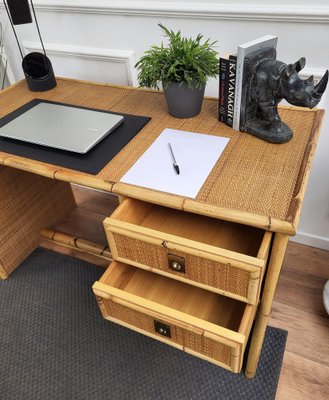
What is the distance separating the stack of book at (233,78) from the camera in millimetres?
788

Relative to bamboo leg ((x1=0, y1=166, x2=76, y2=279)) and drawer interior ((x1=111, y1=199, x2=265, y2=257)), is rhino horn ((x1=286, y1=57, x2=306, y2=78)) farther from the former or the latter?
bamboo leg ((x1=0, y1=166, x2=76, y2=279))

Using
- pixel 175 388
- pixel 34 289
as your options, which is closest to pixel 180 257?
pixel 175 388

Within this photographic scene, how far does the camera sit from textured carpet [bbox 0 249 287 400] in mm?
1021

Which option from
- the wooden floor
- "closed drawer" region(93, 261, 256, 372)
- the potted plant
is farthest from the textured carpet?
the potted plant

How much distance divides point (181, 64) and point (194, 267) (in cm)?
52

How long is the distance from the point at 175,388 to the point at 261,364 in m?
0.28

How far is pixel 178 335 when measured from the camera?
0.78 metres

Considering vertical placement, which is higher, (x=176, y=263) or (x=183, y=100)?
(x=183, y=100)

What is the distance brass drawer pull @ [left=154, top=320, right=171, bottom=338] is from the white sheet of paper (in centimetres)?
31

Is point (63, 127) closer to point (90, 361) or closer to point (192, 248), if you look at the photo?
point (192, 248)

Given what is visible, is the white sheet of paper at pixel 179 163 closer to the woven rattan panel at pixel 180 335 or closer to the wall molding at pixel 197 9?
the woven rattan panel at pixel 180 335

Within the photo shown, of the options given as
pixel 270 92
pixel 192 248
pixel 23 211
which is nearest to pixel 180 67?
pixel 270 92

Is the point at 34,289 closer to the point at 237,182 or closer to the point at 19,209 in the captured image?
the point at 19,209

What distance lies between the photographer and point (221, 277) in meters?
0.71
